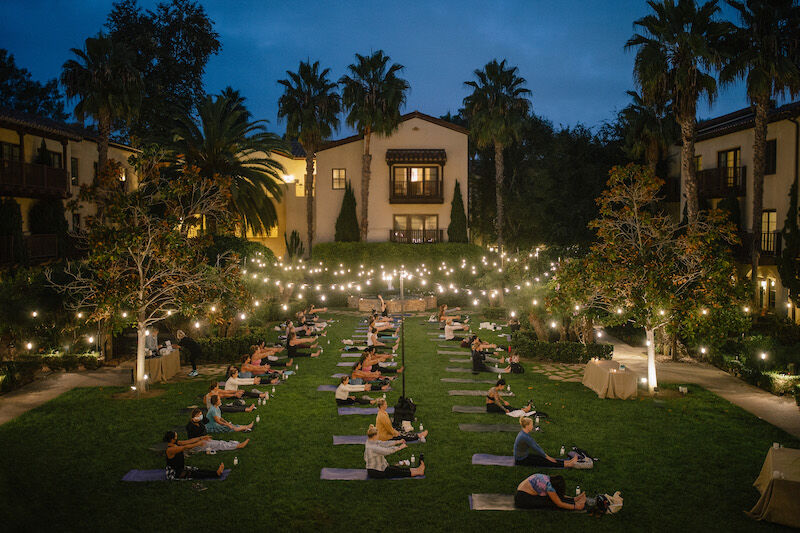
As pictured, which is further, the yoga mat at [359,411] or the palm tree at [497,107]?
the palm tree at [497,107]

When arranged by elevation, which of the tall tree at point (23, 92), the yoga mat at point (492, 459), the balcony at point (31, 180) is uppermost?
the tall tree at point (23, 92)

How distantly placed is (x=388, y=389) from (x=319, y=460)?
5.99 metres

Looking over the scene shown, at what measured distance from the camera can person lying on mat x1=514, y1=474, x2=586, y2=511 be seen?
34.3 feet

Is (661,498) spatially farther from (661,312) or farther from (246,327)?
(246,327)

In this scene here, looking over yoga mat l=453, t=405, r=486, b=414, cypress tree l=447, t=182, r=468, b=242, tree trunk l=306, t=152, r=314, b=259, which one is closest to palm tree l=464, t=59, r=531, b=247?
cypress tree l=447, t=182, r=468, b=242

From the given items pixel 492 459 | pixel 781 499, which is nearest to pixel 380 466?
pixel 492 459

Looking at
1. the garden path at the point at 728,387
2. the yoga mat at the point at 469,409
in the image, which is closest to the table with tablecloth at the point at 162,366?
the yoga mat at the point at 469,409

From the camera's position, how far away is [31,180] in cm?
2989

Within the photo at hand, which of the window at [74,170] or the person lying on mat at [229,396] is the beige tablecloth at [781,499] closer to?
the person lying on mat at [229,396]

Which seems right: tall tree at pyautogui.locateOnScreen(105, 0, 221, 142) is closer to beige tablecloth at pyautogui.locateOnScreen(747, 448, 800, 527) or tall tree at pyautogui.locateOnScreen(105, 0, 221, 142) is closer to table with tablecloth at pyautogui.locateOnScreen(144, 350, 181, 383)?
table with tablecloth at pyautogui.locateOnScreen(144, 350, 181, 383)

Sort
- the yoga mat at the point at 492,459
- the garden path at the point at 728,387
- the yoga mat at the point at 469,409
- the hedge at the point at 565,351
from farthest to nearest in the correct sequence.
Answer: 1. the hedge at the point at 565,351
2. the yoga mat at the point at 469,409
3. the garden path at the point at 728,387
4. the yoga mat at the point at 492,459

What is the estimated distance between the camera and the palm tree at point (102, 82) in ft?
110

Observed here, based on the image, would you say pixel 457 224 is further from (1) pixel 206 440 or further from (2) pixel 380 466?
(2) pixel 380 466

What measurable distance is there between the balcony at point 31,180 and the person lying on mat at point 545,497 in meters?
27.8
